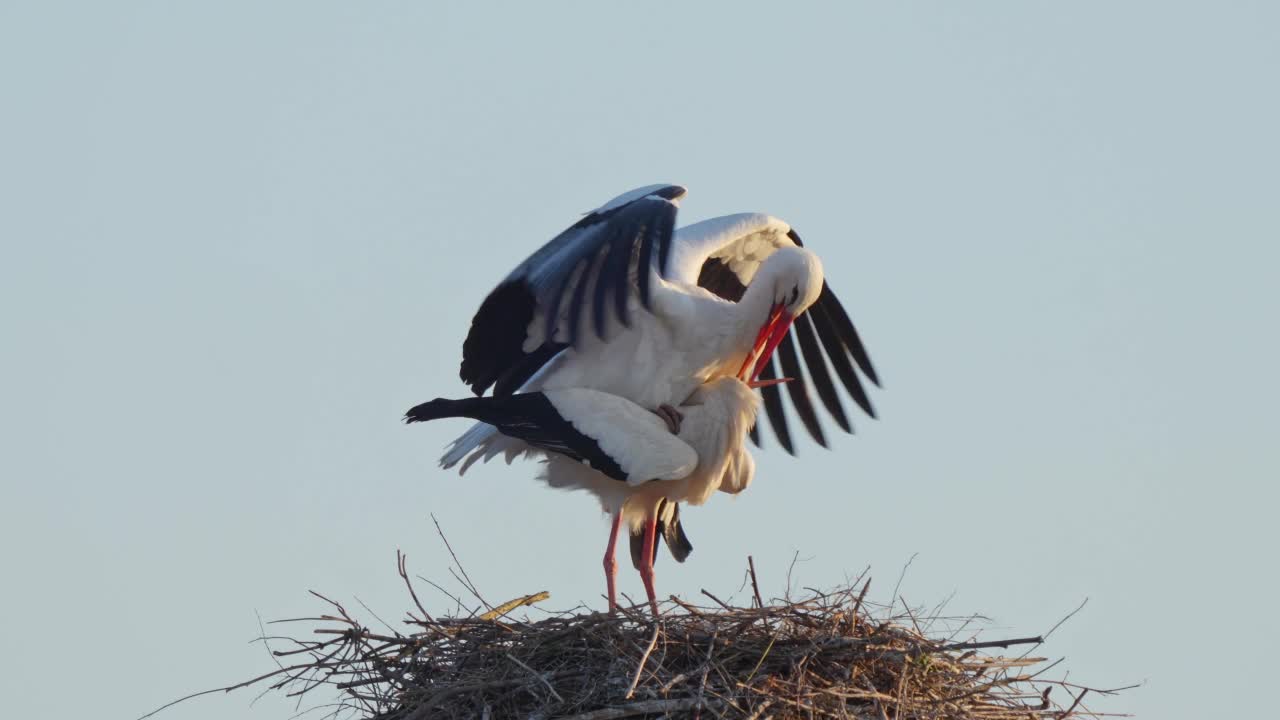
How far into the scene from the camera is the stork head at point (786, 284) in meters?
9.65

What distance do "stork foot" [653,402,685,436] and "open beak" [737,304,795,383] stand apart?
0.50 metres

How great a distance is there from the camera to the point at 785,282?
9664mm

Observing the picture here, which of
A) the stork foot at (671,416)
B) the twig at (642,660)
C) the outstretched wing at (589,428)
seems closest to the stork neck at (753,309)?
the stork foot at (671,416)

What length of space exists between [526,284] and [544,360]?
1.85 feet

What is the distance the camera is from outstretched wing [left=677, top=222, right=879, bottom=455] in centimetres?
1093

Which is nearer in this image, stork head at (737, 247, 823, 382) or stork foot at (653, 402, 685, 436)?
stork foot at (653, 402, 685, 436)

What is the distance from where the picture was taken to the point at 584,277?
9.19 meters

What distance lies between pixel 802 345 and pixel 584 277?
233 centimetres

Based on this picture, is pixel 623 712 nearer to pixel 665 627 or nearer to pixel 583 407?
pixel 665 627

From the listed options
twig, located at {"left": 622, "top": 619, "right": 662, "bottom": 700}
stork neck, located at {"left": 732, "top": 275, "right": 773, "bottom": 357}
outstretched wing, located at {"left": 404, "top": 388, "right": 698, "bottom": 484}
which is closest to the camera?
twig, located at {"left": 622, "top": 619, "right": 662, "bottom": 700}

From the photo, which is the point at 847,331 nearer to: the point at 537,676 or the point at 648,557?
the point at 648,557

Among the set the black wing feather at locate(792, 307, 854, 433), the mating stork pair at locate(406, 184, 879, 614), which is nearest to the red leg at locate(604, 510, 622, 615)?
the mating stork pair at locate(406, 184, 879, 614)

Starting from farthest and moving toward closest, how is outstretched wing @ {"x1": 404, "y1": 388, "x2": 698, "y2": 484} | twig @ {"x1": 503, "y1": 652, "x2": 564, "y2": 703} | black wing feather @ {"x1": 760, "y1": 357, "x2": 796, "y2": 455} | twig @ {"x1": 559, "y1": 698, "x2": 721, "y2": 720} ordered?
black wing feather @ {"x1": 760, "y1": 357, "x2": 796, "y2": 455} → outstretched wing @ {"x1": 404, "y1": 388, "x2": 698, "y2": 484} → twig @ {"x1": 503, "y1": 652, "x2": 564, "y2": 703} → twig @ {"x1": 559, "y1": 698, "x2": 721, "y2": 720}

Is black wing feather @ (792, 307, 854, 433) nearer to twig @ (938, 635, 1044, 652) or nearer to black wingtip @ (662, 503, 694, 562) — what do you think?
black wingtip @ (662, 503, 694, 562)
